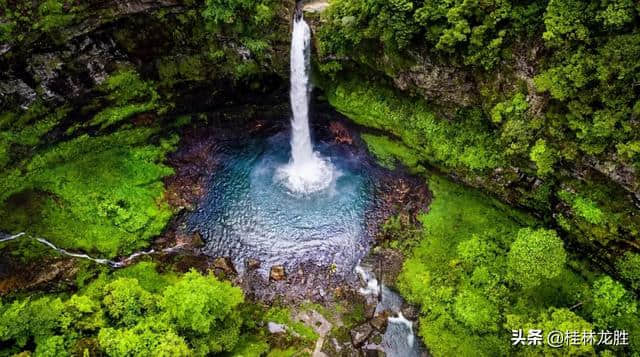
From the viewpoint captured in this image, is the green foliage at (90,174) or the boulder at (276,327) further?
the green foliage at (90,174)

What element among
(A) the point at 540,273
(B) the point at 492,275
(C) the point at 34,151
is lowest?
(B) the point at 492,275

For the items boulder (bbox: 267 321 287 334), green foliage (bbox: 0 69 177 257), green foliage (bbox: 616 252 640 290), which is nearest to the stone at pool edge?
boulder (bbox: 267 321 287 334)

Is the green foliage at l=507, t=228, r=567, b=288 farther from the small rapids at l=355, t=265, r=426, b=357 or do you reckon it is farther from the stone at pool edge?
the stone at pool edge

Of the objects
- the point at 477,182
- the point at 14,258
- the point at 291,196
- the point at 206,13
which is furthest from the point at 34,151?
the point at 477,182

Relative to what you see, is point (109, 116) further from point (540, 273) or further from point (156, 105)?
point (540, 273)

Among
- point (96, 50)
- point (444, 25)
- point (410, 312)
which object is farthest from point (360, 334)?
point (96, 50)

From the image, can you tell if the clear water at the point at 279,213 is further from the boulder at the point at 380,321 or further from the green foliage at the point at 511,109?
the green foliage at the point at 511,109

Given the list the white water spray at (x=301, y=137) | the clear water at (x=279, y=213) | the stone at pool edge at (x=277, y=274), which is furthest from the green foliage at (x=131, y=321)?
the white water spray at (x=301, y=137)
